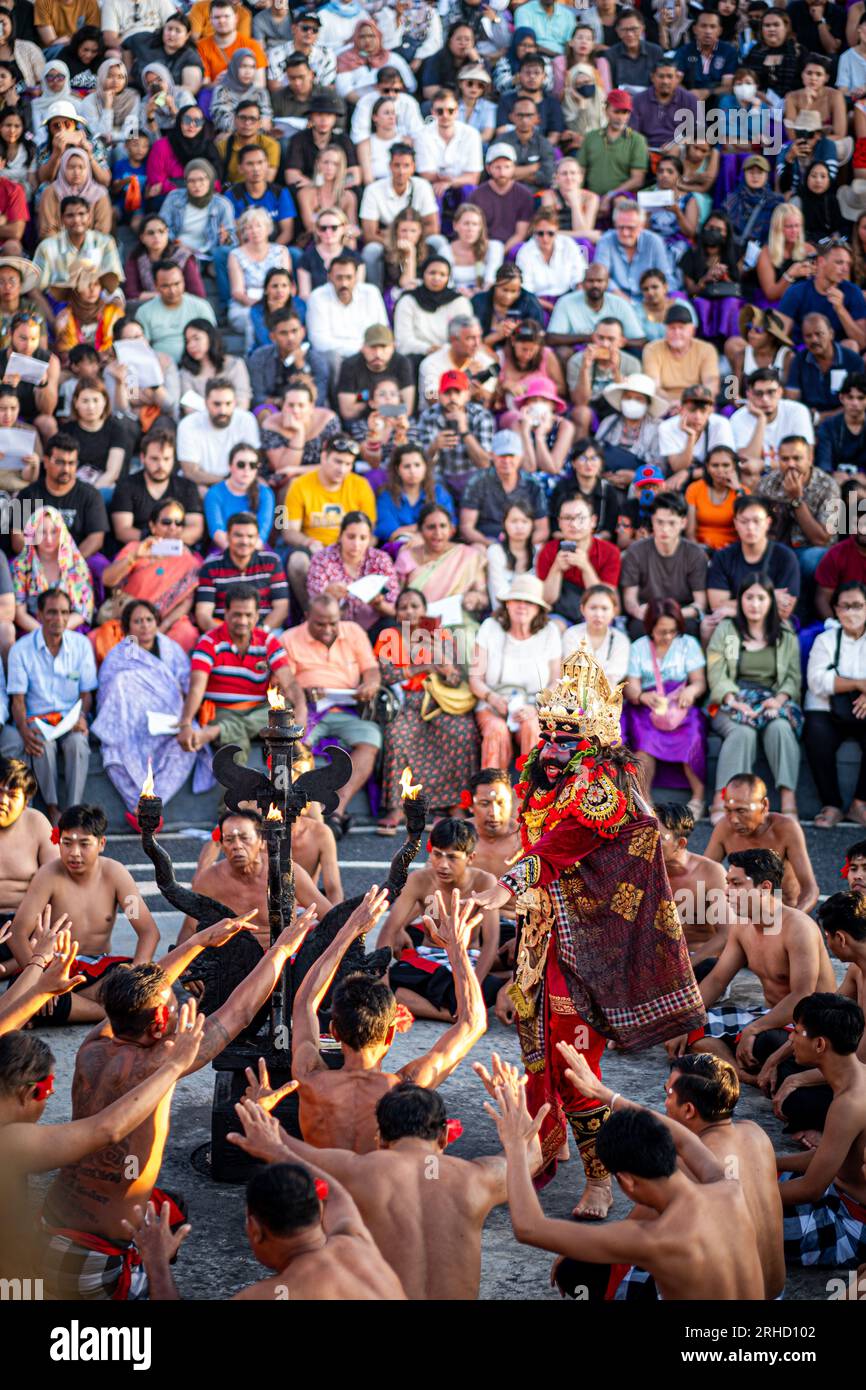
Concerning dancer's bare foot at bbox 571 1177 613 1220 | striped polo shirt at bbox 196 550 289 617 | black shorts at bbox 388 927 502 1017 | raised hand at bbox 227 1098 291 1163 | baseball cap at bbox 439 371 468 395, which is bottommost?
dancer's bare foot at bbox 571 1177 613 1220

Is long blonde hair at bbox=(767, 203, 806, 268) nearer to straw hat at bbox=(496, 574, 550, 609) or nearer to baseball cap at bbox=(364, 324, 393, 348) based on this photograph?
baseball cap at bbox=(364, 324, 393, 348)

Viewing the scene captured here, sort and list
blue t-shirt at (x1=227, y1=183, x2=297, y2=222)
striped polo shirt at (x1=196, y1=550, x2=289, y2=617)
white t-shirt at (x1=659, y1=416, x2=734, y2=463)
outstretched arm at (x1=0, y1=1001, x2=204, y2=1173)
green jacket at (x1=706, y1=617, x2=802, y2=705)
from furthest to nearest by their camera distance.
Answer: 1. blue t-shirt at (x1=227, y1=183, x2=297, y2=222)
2. white t-shirt at (x1=659, y1=416, x2=734, y2=463)
3. striped polo shirt at (x1=196, y1=550, x2=289, y2=617)
4. green jacket at (x1=706, y1=617, x2=802, y2=705)
5. outstretched arm at (x1=0, y1=1001, x2=204, y2=1173)

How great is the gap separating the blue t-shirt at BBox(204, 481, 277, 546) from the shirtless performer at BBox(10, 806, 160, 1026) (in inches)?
155

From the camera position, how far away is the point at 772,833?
7941 millimetres

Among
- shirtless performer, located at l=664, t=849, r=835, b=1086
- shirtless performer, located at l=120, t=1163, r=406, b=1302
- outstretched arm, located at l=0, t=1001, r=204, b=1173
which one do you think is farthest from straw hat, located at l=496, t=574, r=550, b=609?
shirtless performer, located at l=120, t=1163, r=406, b=1302

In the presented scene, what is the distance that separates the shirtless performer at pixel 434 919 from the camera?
23.6ft

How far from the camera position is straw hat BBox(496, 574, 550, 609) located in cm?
1032

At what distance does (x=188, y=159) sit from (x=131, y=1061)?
9.87m

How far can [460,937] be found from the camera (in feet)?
16.8

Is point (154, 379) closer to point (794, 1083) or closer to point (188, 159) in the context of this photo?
point (188, 159)

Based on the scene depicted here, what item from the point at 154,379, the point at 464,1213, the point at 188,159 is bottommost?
the point at 464,1213

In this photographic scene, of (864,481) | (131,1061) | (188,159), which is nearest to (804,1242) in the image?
(131,1061)

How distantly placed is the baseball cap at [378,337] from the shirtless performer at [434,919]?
202 inches

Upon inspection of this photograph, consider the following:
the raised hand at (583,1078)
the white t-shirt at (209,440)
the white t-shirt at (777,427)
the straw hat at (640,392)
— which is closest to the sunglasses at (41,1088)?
the raised hand at (583,1078)
